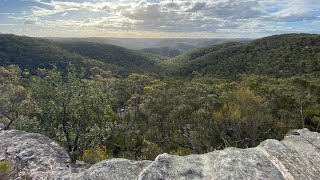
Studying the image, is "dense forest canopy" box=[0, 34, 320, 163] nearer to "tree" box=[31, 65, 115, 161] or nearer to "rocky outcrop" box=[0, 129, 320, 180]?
"tree" box=[31, 65, 115, 161]

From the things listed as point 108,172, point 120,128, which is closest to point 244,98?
point 120,128

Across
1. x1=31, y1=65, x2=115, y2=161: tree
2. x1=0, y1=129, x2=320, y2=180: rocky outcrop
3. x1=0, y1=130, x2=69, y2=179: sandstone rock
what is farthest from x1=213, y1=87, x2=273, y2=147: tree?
x1=0, y1=130, x2=69, y2=179: sandstone rock

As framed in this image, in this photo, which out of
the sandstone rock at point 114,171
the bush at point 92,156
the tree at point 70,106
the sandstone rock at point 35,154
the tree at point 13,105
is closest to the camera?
the sandstone rock at point 114,171

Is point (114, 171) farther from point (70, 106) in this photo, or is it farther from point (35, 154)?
point (70, 106)

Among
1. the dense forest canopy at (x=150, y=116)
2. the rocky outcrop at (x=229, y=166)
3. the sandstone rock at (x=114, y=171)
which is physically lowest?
the dense forest canopy at (x=150, y=116)

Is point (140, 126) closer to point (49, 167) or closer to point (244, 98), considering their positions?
point (244, 98)

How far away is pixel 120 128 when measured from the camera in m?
54.2

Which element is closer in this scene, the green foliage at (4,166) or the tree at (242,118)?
the green foliage at (4,166)

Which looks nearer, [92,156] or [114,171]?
[114,171]

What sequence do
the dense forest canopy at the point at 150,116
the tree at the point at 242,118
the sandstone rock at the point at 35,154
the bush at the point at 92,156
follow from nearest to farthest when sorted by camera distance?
the sandstone rock at the point at 35,154, the bush at the point at 92,156, the dense forest canopy at the point at 150,116, the tree at the point at 242,118

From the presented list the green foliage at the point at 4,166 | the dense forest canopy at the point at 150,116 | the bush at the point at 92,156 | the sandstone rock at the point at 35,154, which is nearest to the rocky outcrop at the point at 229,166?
the sandstone rock at the point at 35,154

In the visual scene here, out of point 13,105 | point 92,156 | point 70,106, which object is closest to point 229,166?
point 92,156

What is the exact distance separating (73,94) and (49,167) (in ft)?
63.2

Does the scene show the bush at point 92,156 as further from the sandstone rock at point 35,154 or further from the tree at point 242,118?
the tree at point 242,118
